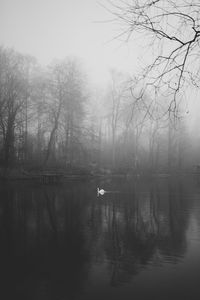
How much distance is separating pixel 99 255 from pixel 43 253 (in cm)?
146

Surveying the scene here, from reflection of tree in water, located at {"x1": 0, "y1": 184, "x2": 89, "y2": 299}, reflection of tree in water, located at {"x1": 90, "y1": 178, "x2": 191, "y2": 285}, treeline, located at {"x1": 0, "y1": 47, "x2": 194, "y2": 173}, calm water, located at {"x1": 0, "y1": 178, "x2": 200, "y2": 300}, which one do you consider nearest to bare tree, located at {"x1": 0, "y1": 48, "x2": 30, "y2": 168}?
treeline, located at {"x1": 0, "y1": 47, "x2": 194, "y2": 173}

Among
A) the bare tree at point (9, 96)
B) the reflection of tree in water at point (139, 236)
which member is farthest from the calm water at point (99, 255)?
the bare tree at point (9, 96)

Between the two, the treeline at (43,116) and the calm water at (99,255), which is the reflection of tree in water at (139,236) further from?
the treeline at (43,116)

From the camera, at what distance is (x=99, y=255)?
684cm

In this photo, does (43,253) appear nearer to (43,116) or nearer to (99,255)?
(99,255)

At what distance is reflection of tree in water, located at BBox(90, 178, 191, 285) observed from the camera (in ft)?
20.8

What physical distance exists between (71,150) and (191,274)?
29.9 m

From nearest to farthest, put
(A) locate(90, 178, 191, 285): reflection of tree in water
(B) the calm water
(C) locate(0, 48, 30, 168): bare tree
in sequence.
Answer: (B) the calm water, (A) locate(90, 178, 191, 285): reflection of tree in water, (C) locate(0, 48, 30, 168): bare tree

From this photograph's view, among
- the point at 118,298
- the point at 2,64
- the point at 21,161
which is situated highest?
the point at 2,64

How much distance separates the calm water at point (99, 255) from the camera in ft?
16.6

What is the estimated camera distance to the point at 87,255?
6.84 m

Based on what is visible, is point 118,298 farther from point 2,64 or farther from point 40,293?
point 2,64

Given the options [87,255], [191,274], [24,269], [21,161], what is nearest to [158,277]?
[191,274]

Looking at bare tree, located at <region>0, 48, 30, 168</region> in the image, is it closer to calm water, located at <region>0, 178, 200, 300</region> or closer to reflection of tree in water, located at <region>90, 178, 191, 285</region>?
calm water, located at <region>0, 178, 200, 300</region>
